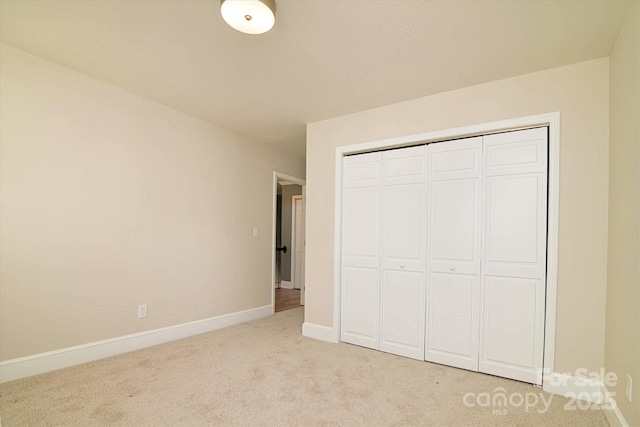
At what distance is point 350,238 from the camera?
3424 millimetres

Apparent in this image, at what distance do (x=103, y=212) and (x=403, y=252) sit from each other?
2.85m

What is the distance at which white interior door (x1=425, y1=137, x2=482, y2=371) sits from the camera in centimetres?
270

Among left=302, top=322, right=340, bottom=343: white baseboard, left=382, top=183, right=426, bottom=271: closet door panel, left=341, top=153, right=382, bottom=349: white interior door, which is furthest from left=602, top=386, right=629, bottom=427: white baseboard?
left=302, top=322, right=340, bottom=343: white baseboard

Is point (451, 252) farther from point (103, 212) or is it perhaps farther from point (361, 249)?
point (103, 212)

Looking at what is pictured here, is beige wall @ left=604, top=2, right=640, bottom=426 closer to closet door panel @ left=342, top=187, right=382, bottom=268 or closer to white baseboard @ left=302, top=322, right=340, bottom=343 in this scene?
closet door panel @ left=342, top=187, right=382, bottom=268

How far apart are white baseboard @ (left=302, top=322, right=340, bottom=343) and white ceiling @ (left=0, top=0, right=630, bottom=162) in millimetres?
2454

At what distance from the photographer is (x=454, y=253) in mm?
2793

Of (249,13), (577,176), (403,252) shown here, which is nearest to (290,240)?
(403,252)

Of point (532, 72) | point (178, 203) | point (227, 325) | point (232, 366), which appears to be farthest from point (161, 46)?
point (227, 325)

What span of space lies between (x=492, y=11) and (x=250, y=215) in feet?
11.3

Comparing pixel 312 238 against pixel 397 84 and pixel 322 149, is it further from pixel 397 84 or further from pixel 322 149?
pixel 397 84

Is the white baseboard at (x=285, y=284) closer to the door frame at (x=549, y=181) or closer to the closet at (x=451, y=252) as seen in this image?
the closet at (x=451, y=252)

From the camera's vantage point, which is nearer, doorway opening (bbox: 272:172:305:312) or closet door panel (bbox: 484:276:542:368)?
closet door panel (bbox: 484:276:542:368)

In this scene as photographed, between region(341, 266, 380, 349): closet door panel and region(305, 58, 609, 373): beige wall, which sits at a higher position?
region(305, 58, 609, 373): beige wall
